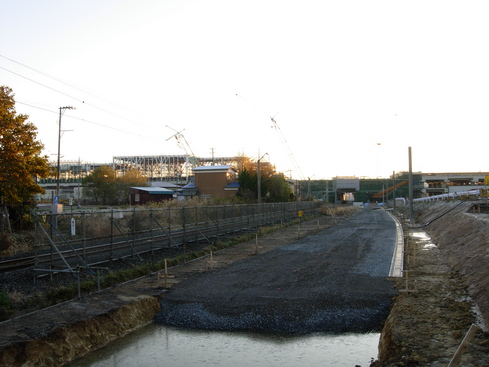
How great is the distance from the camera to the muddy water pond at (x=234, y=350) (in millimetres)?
9742

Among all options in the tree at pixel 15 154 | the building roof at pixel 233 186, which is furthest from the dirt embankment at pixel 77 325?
the building roof at pixel 233 186

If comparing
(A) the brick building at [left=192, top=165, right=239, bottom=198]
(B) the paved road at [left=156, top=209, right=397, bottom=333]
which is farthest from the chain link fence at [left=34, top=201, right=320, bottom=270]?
(A) the brick building at [left=192, top=165, right=239, bottom=198]

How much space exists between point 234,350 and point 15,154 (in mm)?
20213

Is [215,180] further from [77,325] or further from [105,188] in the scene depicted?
[77,325]

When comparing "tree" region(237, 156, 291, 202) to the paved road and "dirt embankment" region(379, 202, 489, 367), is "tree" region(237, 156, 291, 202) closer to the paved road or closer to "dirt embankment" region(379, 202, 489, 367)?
the paved road

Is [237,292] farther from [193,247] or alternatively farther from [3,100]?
[3,100]

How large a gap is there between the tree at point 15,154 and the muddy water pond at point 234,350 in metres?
17.5

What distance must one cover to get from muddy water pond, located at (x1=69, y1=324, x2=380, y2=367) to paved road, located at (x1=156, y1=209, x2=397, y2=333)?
445 millimetres

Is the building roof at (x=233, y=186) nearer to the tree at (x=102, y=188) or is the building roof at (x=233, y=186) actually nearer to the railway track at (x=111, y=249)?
the tree at (x=102, y=188)

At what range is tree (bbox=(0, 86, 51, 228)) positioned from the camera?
24969 millimetres

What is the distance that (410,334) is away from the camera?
9500 millimetres

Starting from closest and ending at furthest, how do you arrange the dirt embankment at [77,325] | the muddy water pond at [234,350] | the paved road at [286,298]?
the dirt embankment at [77,325]
the muddy water pond at [234,350]
the paved road at [286,298]

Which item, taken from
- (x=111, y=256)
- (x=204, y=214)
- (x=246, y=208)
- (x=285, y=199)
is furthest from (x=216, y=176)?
(x=111, y=256)

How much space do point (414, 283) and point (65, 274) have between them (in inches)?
456
